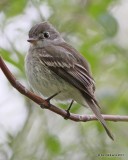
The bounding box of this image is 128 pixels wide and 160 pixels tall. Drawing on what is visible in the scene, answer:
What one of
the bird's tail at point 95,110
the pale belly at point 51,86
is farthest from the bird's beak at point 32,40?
the bird's tail at point 95,110

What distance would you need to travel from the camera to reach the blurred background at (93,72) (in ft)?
14.2

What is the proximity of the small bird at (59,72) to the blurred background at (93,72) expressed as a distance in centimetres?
12

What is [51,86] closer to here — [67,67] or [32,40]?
[67,67]

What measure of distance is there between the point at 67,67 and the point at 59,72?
83 mm

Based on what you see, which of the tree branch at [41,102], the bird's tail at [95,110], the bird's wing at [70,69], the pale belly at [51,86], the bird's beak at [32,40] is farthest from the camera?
the bird's beak at [32,40]

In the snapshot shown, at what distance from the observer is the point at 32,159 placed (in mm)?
4512

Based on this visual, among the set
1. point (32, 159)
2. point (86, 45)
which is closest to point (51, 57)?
point (86, 45)

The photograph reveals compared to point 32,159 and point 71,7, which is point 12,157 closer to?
point 32,159

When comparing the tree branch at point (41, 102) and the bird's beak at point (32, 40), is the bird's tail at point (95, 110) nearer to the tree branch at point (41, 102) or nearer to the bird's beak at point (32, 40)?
the tree branch at point (41, 102)

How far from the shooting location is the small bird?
393cm

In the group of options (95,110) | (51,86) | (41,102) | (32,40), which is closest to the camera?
(41,102)

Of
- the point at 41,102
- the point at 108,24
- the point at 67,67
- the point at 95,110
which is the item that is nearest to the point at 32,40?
the point at 67,67

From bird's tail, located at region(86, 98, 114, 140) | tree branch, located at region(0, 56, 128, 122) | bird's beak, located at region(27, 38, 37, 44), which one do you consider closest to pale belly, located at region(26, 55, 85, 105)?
bird's tail, located at region(86, 98, 114, 140)

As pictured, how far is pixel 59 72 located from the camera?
4.06 meters
